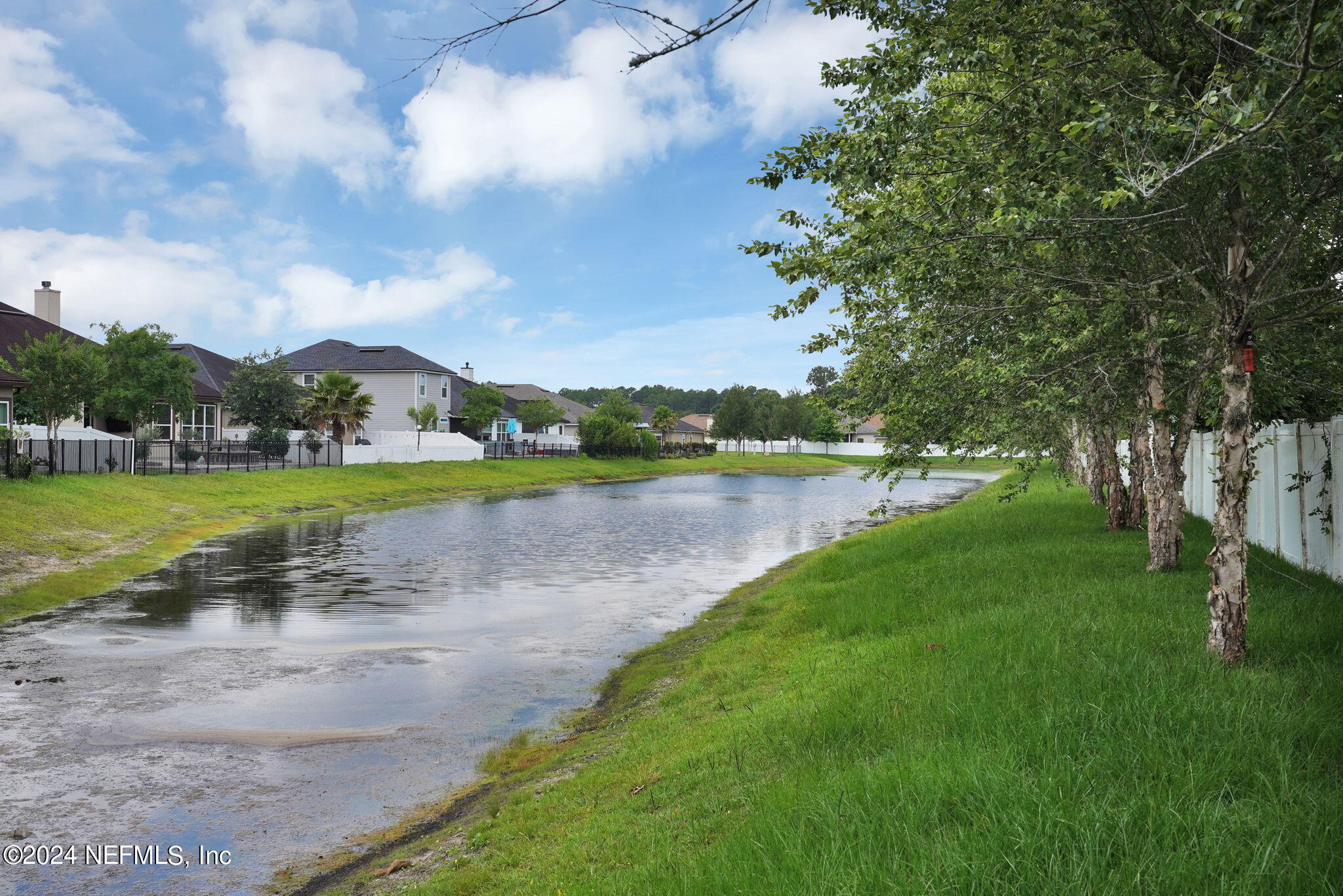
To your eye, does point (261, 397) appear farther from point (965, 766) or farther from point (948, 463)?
point (948, 463)

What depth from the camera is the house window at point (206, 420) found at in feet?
201

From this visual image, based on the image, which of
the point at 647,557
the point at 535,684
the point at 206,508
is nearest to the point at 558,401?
the point at 206,508

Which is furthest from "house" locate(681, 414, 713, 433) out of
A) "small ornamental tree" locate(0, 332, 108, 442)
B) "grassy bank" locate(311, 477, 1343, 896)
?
"grassy bank" locate(311, 477, 1343, 896)

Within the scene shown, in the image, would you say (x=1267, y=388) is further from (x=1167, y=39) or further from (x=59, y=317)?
(x=59, y=317)

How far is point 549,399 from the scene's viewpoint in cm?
11806

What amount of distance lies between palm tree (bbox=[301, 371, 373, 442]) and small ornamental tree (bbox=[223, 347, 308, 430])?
1137mm

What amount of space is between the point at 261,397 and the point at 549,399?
197ft

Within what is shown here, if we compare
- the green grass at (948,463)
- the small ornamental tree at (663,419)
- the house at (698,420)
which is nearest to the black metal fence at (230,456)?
the green grass at (948,463)

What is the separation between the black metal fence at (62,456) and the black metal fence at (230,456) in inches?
41.9

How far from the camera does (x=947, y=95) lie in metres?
9.85

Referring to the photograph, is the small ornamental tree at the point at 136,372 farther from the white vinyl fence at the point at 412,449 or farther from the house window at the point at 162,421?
the white vinyl fence at the point at 412,449

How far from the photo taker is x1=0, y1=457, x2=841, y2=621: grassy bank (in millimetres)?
21922

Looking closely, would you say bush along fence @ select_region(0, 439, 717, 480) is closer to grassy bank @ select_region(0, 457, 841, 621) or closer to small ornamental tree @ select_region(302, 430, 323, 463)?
small ornamental tree @ select_region(302, 430, 323, 463)

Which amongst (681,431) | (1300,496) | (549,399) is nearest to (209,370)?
(549,399)
